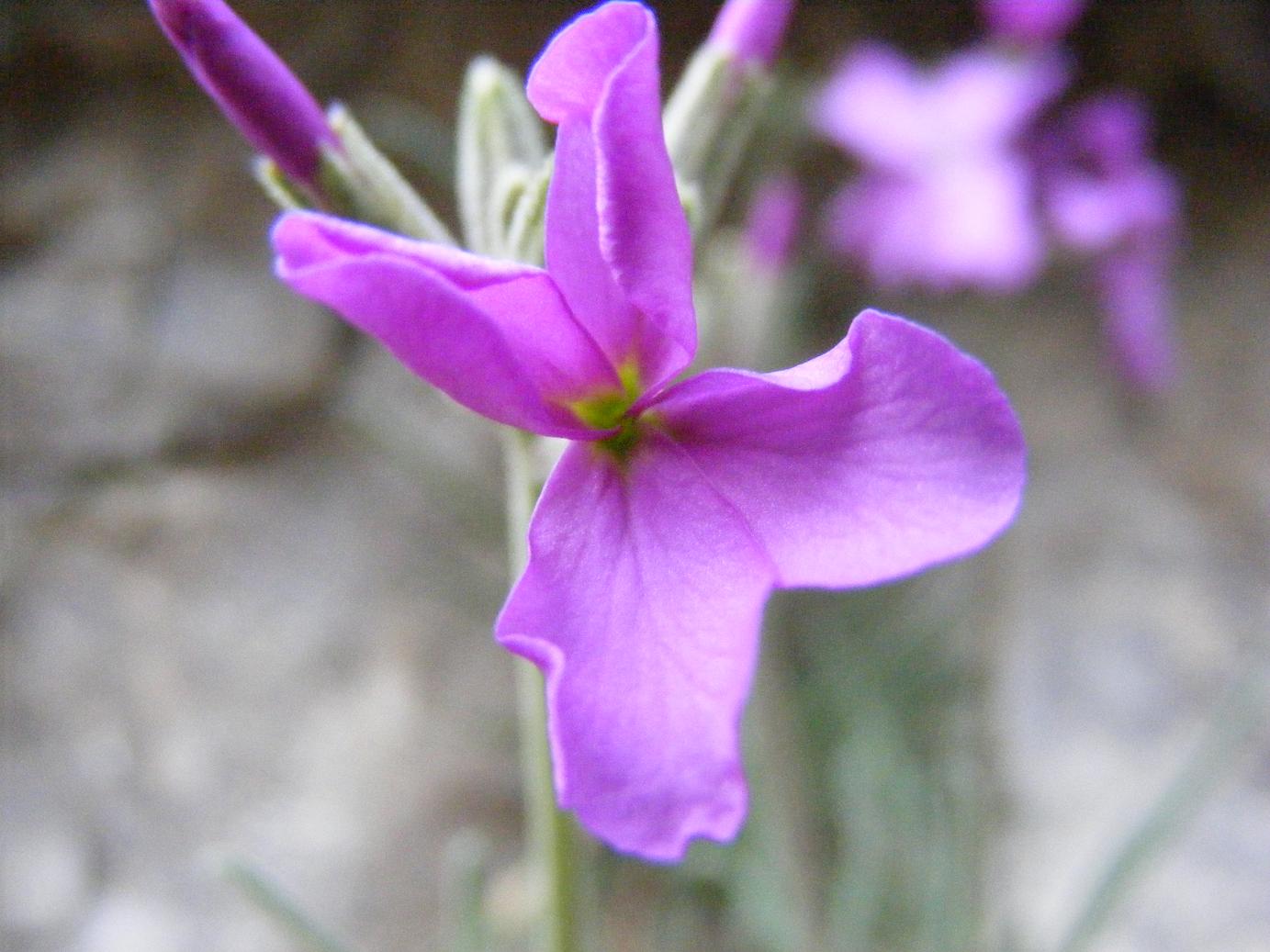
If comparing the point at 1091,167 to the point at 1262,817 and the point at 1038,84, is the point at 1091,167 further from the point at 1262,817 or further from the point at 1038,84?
the point at 1262,817

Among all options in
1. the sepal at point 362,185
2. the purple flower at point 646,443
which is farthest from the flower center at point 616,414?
the sepal at point 362,185

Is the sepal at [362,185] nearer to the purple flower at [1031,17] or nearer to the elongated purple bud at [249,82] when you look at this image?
the elongated purple bud at [249,82]

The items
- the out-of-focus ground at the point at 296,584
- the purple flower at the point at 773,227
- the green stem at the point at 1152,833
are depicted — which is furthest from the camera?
the purple flower at the point at 773,227

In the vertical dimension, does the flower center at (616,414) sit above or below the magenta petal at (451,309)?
below

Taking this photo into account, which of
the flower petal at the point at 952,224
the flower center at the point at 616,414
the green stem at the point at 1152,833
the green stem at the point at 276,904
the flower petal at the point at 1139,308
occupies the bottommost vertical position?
the flower petal at the point at 1139,308

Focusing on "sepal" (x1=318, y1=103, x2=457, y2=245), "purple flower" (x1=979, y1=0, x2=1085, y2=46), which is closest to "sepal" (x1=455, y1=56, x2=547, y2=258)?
"sepal" (x1=318, y1=103, x2=457, y2=245)

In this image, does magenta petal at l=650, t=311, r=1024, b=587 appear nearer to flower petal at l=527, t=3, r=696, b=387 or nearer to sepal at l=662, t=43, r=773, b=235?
flower petal at l=527, t=3, r=696, b=387

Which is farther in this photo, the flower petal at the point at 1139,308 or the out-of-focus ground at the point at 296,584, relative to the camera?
the flower petal at the point at 1139,308
